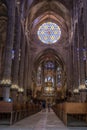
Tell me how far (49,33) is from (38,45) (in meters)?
4.60

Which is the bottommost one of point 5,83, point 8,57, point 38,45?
point 5,83

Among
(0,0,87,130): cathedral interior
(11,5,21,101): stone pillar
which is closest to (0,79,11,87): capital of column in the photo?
(0,0,87,130): cathedral interior

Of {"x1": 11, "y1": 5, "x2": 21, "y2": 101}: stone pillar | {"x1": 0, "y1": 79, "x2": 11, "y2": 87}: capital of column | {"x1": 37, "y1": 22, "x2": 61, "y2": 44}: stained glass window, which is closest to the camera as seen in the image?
{"x1": 0, "y1": 79, "x2": 11, "y2": 87}: capital of column

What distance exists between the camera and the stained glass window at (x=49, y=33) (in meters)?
45.3

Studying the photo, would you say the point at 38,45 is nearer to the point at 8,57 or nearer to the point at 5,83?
the point at 8,57

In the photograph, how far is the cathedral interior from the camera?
18016 mm

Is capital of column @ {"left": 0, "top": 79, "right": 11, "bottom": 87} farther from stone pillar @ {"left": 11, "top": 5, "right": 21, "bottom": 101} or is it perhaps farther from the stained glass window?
the stained glass window

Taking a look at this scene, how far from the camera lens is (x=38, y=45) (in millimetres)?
44469

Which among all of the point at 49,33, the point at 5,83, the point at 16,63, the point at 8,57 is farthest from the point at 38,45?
the point at 5,83

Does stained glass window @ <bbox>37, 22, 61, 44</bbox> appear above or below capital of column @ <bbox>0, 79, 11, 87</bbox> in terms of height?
above

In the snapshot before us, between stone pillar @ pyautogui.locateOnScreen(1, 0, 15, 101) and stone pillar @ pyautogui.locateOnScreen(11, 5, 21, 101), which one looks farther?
stone pillar @ pyautogui.locateOnScreen(11, 5, 21, 101)

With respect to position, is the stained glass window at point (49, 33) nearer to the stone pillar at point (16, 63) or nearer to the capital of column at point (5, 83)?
the stone pillar at point (16, 63)

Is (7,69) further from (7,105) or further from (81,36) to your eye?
(81,36)

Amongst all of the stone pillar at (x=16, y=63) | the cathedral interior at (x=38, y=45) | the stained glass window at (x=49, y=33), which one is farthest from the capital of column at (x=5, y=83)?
the stained glass window at (x=49, y=33)
